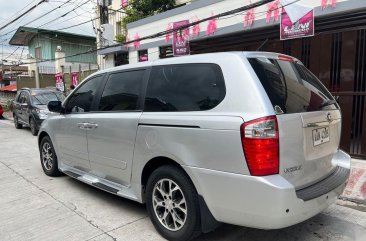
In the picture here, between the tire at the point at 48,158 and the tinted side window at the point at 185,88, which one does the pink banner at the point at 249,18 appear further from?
the tinted side window at the point at 185,88

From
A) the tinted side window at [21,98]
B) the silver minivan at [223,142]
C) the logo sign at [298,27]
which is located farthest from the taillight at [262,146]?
the tinted side window at [21,98]

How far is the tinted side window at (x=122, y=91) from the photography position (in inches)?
157

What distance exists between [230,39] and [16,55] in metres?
48.3

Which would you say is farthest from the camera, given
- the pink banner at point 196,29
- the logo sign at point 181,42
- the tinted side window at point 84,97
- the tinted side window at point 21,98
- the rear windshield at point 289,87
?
the tinted side window at point 21,98

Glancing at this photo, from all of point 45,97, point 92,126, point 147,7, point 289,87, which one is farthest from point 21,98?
point 289,87

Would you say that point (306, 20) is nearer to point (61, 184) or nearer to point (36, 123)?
point (61, 184)

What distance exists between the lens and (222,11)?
10438 millimetres

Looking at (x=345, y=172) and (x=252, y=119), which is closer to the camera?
(x=252, y=119)

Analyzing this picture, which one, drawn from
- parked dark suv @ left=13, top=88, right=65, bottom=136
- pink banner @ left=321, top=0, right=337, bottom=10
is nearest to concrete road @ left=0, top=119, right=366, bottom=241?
pink banner @ left=321, top=0, right=337, bottom=10

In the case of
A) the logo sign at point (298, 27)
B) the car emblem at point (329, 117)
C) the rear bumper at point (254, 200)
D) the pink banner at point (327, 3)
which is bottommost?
the rear bumper at point (254, 200)

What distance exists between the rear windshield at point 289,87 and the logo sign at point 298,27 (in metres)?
4.34

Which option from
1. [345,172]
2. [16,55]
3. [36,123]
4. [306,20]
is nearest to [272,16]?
[306,20]

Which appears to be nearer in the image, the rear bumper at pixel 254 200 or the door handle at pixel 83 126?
the rear bumper at pixel 254 200

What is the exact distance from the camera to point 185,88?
343cm
